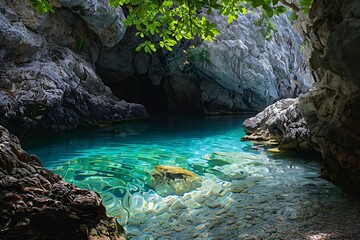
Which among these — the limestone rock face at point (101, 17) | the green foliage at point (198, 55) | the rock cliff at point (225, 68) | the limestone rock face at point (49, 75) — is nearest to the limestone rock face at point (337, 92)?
the limestone rock face at point (49, 75)

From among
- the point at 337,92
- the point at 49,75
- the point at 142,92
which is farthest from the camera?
the point at 142,92

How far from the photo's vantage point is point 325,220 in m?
4.11

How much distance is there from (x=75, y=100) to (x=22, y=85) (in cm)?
299

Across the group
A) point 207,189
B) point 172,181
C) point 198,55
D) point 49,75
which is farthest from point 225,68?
point 207,189

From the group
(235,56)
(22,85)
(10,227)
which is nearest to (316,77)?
(10,227)

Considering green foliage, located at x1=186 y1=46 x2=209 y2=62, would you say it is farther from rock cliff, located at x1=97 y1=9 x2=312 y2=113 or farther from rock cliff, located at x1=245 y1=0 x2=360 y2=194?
rock cliff, located at x1=245 y1=0 x2=360 y2=194

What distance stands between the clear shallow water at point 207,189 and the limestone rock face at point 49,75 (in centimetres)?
191

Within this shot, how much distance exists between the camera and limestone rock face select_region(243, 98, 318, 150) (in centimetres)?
918

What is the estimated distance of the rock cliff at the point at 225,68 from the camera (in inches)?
893

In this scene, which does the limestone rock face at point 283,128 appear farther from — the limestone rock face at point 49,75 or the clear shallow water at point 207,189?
the limestone rock face at point 49,75

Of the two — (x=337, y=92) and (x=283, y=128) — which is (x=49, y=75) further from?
(x=337, y=92)

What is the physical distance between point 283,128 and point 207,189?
18.7 ft

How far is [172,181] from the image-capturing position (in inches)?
258

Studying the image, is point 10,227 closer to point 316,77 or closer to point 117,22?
point 316,77
